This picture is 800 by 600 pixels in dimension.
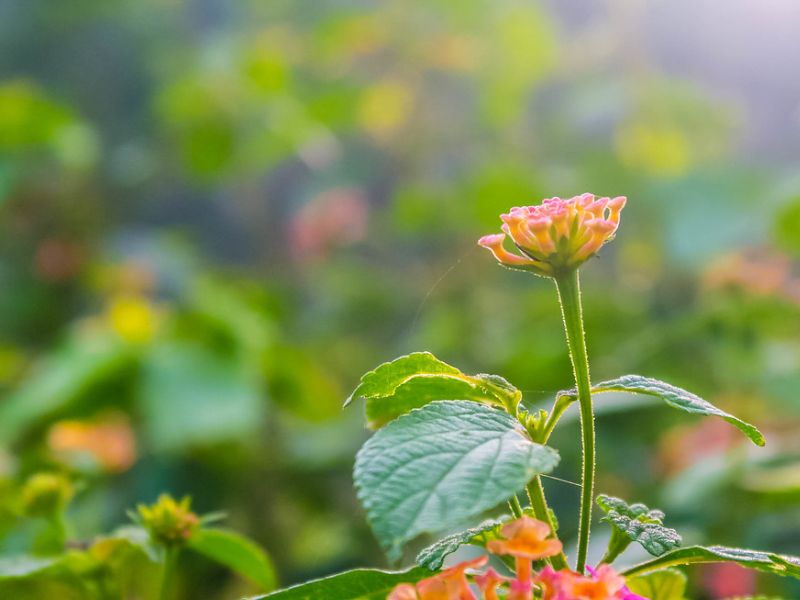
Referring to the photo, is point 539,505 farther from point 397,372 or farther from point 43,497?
point 43,497

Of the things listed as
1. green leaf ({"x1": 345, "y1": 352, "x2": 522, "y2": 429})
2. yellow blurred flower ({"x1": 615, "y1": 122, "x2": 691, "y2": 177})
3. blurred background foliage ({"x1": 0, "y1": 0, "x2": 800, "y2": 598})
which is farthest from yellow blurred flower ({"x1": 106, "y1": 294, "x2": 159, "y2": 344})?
green leaf ({"x1": 345, "y1": 352, "x2": 522, "y2": 429})

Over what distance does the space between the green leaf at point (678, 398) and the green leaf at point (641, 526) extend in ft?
0.10

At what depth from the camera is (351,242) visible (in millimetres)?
1501

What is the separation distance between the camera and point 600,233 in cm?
22

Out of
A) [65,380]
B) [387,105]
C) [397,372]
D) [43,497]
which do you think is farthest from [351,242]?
[397,372]

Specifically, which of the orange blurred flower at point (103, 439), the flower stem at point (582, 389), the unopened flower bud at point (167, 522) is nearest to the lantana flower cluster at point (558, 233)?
the flower stem at point (582, 389)

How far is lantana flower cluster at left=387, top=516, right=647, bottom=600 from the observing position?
0.19 meters

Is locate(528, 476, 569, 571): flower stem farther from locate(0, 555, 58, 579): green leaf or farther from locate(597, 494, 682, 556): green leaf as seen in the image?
locate(0, 555, 58, 579): green leaf

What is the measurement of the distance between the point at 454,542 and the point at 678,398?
6 centimetres

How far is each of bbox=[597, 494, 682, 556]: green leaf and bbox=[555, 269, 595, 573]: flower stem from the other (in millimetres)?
11

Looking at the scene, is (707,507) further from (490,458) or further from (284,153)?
Answer: (284,153)

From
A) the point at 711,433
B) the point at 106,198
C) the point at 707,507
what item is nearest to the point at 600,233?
the point at 707,507

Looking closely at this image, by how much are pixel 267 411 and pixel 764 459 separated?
59 cm

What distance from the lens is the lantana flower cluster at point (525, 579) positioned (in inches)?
7.4
